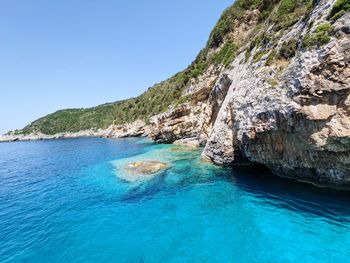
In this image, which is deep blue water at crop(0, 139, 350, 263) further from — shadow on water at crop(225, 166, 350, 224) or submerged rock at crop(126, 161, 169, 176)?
submerged rock at crop(126, 161, 169, 176)

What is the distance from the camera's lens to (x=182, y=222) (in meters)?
14.5

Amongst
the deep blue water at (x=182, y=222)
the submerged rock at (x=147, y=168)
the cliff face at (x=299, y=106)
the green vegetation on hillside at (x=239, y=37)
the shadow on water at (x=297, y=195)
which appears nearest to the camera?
the deep blue water at (x=182, y=222)

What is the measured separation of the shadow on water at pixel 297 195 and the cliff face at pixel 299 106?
Answer: 107 centimetres

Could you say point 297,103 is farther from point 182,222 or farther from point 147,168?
point 147,168

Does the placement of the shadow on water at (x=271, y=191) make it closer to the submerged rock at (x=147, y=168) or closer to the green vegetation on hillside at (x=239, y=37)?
the submerged rock at (x=147, y=168)

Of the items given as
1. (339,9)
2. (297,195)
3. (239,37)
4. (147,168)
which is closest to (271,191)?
(297,195)

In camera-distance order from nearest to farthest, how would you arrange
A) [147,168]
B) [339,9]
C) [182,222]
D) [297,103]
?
1. [182,222]
2. [339,9]
3. [297,103]
4. [147,168]

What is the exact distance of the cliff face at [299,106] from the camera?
14.3 meters

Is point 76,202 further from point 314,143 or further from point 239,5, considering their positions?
point 239,5

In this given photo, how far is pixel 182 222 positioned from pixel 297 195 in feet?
29.8

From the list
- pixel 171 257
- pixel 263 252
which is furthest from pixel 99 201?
pixel 263 252

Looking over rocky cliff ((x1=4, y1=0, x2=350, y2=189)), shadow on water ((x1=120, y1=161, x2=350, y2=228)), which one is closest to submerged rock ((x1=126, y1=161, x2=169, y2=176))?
shadow on water ((x1=120, y1=161, x2=350, y2=228))

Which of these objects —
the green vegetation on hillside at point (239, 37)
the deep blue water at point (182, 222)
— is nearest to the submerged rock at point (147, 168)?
the deep blue water at point (182, 222)

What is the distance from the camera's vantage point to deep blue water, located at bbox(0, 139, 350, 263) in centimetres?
1131
